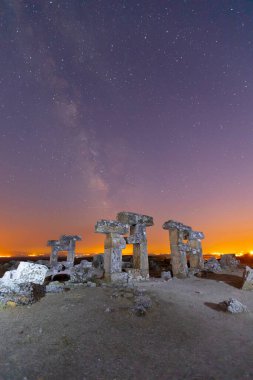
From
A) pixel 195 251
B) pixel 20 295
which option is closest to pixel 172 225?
pixel 195 251

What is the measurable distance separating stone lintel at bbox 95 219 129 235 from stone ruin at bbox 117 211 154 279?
94 centimetres

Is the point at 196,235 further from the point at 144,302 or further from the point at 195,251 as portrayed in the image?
the point at 144,302

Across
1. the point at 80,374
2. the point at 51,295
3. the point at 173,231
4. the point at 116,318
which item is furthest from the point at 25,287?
the point at 173,231

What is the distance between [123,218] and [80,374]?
385 inches

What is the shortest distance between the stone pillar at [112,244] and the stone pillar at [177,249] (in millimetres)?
4653

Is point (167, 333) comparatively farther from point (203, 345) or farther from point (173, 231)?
point (173, 231)

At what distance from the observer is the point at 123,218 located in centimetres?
1334

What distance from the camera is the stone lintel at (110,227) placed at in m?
11.6

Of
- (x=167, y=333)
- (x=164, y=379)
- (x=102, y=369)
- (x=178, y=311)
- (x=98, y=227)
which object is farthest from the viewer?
(x=98, y=227)

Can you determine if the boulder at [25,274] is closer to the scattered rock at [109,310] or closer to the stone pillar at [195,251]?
the scattered rock at [109,310]

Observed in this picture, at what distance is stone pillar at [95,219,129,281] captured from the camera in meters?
11.4

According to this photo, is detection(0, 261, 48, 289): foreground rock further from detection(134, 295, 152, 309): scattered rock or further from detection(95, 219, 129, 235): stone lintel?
detection(95, 219, 129, 235): stone lintel

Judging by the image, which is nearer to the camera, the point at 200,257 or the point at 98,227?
the point at 98,227

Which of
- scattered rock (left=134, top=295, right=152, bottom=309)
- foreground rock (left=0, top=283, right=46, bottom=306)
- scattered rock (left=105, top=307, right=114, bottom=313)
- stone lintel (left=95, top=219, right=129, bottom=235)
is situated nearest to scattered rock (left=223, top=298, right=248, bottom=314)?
scattered rock (left=134, top=295, right=152, bottom=309)
